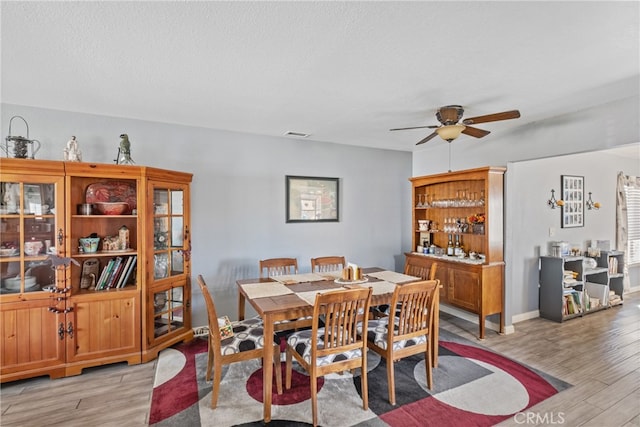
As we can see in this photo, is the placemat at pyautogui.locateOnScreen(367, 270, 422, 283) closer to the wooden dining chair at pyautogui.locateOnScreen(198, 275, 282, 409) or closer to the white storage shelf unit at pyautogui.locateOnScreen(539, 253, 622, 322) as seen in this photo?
the wooden dining chair at pyautogui.locateOnScreen(198, 275, 282, 409)

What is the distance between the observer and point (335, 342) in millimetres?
2336

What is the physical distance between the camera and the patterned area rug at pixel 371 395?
7.44 ft

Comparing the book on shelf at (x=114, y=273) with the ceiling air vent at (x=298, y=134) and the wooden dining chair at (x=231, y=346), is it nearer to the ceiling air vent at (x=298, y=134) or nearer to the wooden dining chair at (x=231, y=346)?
the wooden dining chair at (x=231, y=346)

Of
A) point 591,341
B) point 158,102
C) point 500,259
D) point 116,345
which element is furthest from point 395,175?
point 116,345

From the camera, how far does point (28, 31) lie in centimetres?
182

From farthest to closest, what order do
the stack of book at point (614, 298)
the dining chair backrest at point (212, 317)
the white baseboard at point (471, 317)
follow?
the stack of book at point (614, 298) < the white baseboard at point (471, 317) < the dining chair backrest at point (212, 317)

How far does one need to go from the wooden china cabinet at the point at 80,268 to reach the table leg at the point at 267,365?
1.54m

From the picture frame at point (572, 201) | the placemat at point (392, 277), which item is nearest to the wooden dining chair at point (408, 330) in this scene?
the placemat at point (392, 277)

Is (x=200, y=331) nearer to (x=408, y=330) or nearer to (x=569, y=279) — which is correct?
(x=408, y=330)

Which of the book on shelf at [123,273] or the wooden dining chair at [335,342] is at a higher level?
the book on shelf at [123,273]

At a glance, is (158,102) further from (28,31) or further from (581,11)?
(581,11)

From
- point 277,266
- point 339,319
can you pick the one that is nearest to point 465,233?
point 277,266

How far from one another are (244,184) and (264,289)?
166 cm

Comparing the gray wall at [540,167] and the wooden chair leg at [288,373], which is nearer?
the wooden chair leg at [288,373]
